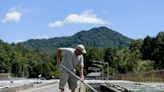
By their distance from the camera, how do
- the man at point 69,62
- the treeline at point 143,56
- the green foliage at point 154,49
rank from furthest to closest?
the green foliage at point 154,49, the treeline at point 143,56, the man at point 69,62

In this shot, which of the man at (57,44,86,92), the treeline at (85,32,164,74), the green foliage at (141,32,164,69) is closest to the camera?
the man at (57,44,86,92)

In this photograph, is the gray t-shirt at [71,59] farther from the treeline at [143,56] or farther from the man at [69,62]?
the treeline at [143,56]

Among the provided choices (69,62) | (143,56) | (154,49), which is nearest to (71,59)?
(69,62)

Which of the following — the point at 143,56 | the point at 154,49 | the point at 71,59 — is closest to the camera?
the point at 71,59

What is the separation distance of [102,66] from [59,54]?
175 m

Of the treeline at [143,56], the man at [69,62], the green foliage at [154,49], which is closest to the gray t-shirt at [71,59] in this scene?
the man at [69,62]

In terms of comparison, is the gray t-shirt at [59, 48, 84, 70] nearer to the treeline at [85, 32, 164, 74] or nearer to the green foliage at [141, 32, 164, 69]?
the treeline at [85, 32, 164, 74]

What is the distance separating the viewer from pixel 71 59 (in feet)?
43.3

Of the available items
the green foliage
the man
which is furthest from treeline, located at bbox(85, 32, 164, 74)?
the man

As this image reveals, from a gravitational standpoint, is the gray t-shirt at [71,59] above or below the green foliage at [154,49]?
below

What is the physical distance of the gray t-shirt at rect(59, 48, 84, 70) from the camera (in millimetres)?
13156

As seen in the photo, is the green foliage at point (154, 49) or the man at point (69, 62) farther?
the green foliage at point (154, 49)

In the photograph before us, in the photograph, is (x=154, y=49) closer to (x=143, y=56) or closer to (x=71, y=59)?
(x=143, y=56)

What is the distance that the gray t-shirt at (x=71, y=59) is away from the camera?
43.2ft
